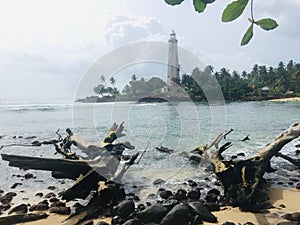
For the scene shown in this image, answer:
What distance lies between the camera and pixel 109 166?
9.21 metres

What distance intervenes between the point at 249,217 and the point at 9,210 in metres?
5.54

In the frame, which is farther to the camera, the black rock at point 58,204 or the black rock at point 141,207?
the black rock at point 58,204

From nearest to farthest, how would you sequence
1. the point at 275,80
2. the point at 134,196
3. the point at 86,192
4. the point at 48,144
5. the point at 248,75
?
the point at 86,192, the point at 134,196, the point at 48,144, the point at 275,80, the point at 248,75

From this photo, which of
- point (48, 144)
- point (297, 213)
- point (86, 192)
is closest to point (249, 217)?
point (297, 213)

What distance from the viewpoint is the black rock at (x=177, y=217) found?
6.53 m

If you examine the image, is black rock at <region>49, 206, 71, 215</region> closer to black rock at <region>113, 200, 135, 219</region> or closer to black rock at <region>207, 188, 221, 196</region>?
black rock at <region>113, 200, 135, 219</region>

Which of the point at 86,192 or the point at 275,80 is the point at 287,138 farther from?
the point at 275,80

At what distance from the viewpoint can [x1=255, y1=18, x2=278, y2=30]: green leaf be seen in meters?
1.16

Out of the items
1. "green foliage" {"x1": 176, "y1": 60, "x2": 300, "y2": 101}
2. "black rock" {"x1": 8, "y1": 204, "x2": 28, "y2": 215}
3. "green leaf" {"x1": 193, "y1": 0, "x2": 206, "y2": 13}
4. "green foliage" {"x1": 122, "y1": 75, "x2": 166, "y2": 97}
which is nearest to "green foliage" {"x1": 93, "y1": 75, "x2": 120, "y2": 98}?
"green foliage" {"x1": 122, "y1": 75, "x2": 166, "y2": 97}

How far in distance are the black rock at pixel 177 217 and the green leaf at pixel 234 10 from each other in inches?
233

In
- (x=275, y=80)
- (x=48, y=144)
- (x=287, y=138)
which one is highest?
(x=275, y=80)

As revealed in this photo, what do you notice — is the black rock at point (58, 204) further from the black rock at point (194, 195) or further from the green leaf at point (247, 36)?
the green leaf at point (247, 36)

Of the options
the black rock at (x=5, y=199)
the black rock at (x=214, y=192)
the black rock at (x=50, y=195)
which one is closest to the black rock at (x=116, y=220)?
the black rock at (x=214, y=192)

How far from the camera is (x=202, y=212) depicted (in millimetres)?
6816
